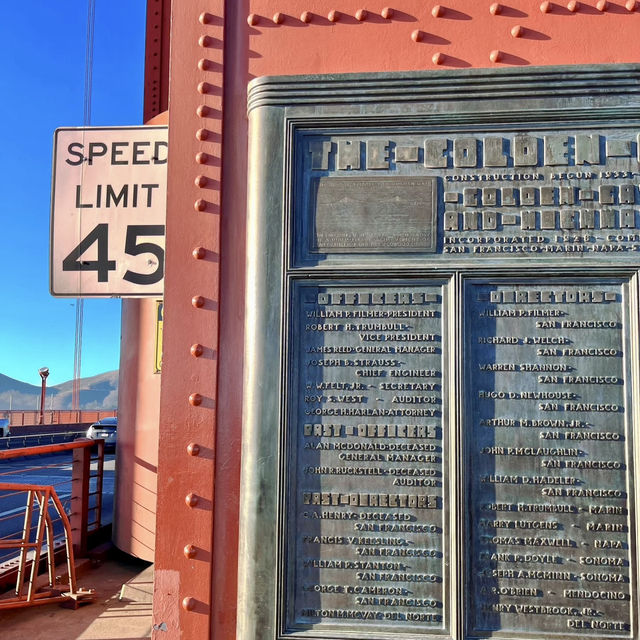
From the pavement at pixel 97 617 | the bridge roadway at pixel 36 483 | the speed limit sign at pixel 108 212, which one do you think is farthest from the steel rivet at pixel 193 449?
the bridge roadway at pixel 36 483

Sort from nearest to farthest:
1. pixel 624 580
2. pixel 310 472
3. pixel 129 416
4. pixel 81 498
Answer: pixel 624 580 → pixel 310 472 → pixel 81 498 → pixel 129 416

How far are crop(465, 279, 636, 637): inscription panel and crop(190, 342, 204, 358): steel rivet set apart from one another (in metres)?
1.47

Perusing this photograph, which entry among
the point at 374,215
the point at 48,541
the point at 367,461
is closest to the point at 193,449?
the point at 367,461

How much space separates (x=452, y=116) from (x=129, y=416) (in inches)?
218

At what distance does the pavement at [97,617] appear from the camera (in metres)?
4.88

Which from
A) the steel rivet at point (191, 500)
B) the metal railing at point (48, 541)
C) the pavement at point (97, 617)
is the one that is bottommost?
the pavement at point (97, 617)

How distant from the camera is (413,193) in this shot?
3.35 m

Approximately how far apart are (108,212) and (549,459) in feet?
11.3

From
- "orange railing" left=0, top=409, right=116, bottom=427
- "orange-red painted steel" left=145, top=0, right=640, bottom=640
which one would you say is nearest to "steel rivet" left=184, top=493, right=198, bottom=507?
"orange-red painted steel" left=145, top=0, right=640, bottom=640

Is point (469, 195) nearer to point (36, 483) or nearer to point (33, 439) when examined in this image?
point (36, 483)

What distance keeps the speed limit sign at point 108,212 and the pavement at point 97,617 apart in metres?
2.66

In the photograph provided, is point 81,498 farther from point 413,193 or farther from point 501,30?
point 501,30

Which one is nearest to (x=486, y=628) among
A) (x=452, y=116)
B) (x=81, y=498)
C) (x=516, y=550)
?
(x=516, y=550)

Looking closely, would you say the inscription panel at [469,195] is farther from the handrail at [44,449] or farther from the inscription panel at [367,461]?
the handrail at [44,449]
